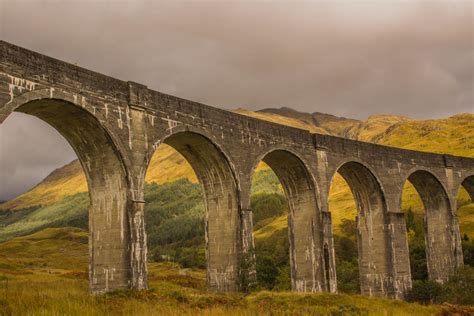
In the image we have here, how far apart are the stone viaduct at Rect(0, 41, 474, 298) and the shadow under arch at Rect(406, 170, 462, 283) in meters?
0.07

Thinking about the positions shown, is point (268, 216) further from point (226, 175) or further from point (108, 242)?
point (108, 242)

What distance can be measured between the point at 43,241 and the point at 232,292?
58.2 metres

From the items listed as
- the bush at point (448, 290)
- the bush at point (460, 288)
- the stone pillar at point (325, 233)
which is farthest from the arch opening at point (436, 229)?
the stone pillar at point (325, 233)

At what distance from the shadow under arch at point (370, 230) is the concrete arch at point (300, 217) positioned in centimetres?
Answer: 344

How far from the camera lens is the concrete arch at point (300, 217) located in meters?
27.6

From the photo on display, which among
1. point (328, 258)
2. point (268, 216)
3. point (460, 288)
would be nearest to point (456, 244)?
point (460, 288)

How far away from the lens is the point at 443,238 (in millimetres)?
36375

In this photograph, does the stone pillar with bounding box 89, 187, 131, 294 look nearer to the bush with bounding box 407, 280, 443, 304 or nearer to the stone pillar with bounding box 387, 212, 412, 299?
the stone pillar with bounding box 387, 212, 412, 299

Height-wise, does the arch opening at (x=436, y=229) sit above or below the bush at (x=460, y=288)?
above

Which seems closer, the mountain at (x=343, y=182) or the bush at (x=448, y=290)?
the bush at (x=448, y=290)

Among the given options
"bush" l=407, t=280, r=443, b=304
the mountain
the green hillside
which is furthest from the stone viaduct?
the mountain

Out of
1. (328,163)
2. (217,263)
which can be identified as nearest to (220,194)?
(217,263)

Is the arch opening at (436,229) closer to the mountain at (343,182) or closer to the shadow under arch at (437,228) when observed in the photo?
the shadow under arch at (437,228)

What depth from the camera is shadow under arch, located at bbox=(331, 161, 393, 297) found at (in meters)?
31.3
